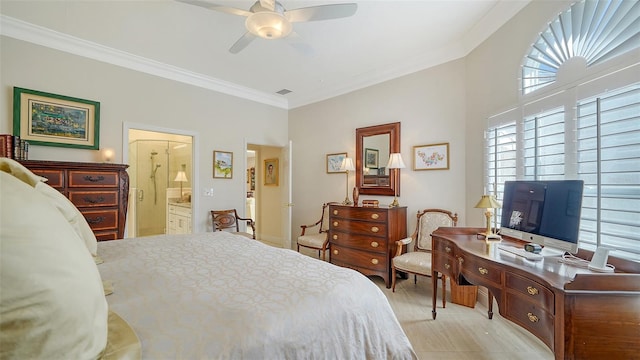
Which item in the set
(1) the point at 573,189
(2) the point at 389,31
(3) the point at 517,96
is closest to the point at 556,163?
(1) the point at 573,189

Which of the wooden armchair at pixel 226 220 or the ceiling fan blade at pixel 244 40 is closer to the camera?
the ceiling fan blade at pixel 244 40

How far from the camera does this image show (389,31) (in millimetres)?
2818

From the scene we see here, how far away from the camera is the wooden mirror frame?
372 centimetres

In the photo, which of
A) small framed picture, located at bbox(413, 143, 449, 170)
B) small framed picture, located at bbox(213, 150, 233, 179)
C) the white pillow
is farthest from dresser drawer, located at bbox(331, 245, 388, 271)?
the white pillow

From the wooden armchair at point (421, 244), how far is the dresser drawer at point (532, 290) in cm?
126

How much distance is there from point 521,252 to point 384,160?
229 cm

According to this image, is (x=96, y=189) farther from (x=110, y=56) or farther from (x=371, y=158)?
(x=371, y=158)

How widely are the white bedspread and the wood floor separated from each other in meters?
1.06

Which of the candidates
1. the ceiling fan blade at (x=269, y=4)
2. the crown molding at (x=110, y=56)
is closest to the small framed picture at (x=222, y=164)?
the crown molding at (x=110, y=56)

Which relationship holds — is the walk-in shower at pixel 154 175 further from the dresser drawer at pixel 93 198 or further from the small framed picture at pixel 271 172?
the dresser drawer at pixel 93 198

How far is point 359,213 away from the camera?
3.52m

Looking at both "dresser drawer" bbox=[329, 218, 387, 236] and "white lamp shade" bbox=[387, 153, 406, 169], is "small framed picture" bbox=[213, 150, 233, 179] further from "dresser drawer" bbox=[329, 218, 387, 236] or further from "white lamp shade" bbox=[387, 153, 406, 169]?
"white lamp shade" bbox=[387, 153, 406, 169]

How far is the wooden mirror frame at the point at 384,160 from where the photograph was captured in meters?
3.72

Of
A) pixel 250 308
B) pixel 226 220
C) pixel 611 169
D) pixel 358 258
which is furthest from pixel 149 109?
pixel 611 169
